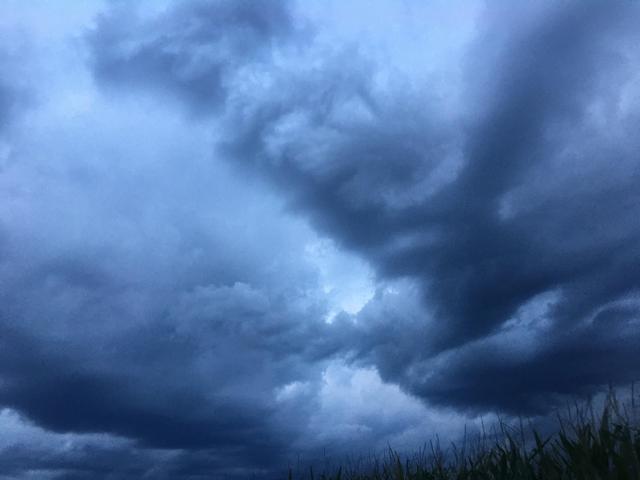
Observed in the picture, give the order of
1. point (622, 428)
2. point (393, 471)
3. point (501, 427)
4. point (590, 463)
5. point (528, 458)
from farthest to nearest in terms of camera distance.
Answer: point (393, 471) → point (501, 427) → point (528, 458) → point (622, 428) → point (590, 463)

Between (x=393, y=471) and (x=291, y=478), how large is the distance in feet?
8.63

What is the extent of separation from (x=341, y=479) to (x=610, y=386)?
7.59 meters

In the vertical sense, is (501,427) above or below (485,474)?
above

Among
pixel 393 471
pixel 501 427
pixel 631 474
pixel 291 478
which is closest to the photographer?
pixel 631 474

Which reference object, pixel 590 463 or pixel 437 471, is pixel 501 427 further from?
pixel 590 463

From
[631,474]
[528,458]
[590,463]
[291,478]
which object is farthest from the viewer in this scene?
[291,478]

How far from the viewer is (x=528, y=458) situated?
1176 centimetres

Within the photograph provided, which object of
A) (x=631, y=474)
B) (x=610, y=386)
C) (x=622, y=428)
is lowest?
(x=631, y=474)

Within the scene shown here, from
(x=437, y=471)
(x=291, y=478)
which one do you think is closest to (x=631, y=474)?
(x=437, y=471)

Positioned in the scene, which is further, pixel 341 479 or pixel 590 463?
pixel 341 479

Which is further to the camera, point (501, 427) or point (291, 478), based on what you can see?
point (291, 478)

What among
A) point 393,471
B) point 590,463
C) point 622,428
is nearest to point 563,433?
point 622,428

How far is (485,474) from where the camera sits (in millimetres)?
12383

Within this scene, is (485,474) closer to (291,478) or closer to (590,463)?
(590,463)
